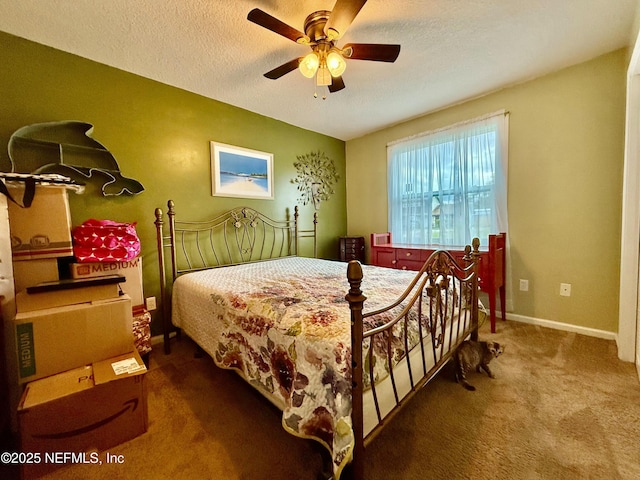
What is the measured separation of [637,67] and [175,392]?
3891 mm

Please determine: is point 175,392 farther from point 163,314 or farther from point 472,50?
point 472,50

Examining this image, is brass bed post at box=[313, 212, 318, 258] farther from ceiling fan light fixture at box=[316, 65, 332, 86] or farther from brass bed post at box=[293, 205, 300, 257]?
ceiling fan light fixture at box=[316, 65, 332, 86]

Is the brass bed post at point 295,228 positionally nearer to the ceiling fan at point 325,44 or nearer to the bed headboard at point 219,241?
the bed headboard at point 219,241

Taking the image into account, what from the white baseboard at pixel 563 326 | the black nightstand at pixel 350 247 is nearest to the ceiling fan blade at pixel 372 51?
the black nightstand at pixel 350 247

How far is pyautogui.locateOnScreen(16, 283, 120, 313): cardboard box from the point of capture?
1398mm

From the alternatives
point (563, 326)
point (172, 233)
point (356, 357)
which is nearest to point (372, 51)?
point (356, 357)

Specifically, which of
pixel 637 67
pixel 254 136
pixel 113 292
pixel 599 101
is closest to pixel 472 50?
pixel 637 67

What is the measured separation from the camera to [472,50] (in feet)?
6.96

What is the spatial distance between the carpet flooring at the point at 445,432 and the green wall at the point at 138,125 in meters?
1.34

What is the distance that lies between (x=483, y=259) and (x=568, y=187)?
1.02 m

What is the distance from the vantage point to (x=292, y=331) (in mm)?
1161

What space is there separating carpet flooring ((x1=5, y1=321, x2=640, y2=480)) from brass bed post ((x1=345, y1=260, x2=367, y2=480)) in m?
0.33

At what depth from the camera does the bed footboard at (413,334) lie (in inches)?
37.0

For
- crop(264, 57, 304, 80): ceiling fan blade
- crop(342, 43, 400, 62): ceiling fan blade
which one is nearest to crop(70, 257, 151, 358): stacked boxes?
crop(264, 57, 304, 80): ceiling fan blade
